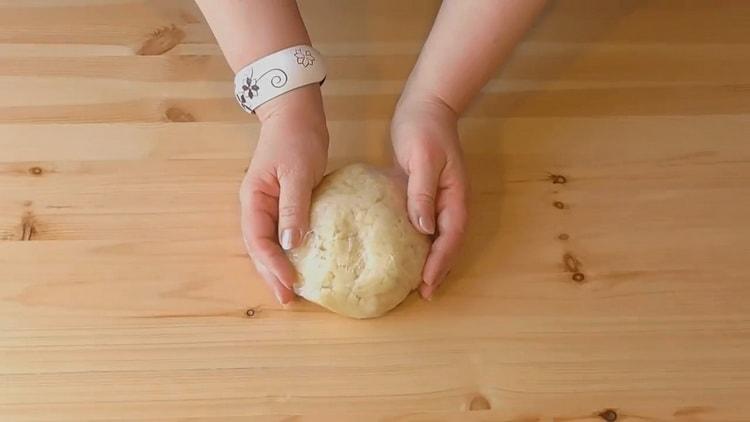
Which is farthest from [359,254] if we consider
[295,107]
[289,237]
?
[295,107]

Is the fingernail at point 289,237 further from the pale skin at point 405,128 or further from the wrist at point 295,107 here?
the wrist at point 295,107

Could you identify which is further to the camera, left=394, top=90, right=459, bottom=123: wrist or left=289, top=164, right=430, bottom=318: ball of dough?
left=394, top=90, right=459, bottom=123: wrist

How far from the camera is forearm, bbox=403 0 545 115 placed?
85 centimetres

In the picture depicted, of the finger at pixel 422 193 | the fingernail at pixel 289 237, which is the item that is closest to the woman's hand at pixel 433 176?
the finger at pixel 422 193

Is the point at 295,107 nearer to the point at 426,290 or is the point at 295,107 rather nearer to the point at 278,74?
the point at 278,74

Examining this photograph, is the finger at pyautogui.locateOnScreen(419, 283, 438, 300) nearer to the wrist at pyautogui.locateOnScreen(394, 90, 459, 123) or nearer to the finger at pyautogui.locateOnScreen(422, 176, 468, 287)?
the finger at pyautogui.locateOnScreen(422, 176, 468, 287)

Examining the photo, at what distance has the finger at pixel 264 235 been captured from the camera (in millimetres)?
782

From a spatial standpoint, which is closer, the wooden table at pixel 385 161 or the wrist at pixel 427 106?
the wooden table at pixel 385 161

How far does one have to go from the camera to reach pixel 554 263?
840mm

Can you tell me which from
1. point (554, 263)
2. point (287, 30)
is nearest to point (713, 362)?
point (554, 263)

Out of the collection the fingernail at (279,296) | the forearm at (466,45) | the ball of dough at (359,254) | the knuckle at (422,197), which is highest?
the forearm at (466,45)

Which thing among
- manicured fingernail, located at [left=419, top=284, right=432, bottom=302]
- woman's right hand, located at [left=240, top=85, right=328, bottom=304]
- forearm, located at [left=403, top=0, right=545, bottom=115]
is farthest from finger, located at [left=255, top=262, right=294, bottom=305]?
forearm, located at [left=403, top=0, right=545, bottom=115]

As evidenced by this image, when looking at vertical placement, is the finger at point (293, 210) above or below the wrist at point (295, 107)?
below

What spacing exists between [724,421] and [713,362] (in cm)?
5
